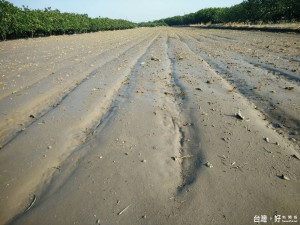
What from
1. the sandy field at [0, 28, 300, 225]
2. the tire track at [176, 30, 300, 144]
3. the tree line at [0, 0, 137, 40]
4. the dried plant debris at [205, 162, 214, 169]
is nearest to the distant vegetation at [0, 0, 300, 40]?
the tree line at [0, 0, 137, 40]

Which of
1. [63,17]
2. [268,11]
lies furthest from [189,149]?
[268,11]

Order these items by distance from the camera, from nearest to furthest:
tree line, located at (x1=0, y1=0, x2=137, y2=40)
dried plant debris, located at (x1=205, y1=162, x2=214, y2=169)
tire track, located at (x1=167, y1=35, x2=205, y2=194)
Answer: tire track, located at (x1=167, y1=35, x2=205, y2=194) < dried plant debris, located at (x1=205, y1=162, x2=214, y2=169) < tree line, located at (x1=0, y1=0, x2=137, y2=40)

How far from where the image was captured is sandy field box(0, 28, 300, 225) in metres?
1.79

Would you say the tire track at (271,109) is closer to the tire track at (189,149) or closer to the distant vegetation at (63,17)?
the tire track at (189,149)

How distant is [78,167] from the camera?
2301 millimetres

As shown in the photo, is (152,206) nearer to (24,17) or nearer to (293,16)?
(24,17)

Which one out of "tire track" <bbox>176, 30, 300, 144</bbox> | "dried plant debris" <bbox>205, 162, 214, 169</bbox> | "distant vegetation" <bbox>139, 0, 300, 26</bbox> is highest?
"distant vegetation" <bbox>139, 0, 300, 26</bbox>

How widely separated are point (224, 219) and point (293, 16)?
A: 28.7 m

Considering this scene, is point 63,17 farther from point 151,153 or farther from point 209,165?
point 209,165

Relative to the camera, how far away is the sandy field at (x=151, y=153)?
1787 millimetres

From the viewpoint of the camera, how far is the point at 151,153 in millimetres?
2512

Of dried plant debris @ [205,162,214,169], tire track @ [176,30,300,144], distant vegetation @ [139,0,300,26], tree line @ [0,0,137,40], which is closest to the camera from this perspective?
dried plant debris @ [205,162,214,169]

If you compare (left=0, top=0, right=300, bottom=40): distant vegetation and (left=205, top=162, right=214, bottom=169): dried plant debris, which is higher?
(left=0, top=0, right=300, bottom=40): distant vegetation

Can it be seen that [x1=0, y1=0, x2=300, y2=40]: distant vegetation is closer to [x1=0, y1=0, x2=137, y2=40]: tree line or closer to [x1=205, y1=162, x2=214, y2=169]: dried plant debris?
[x1=0, y1=0, x2=137, y2=40]: tree line
